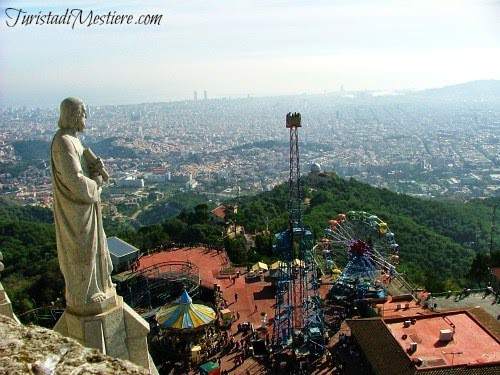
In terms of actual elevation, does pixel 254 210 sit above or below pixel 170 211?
above

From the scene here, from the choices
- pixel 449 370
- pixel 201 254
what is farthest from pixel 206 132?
pixel 449 370

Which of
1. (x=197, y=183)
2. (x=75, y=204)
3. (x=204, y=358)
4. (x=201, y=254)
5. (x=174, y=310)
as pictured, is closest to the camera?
(x=75, y=204)

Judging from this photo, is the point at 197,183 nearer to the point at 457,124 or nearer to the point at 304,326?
the point at 304,326

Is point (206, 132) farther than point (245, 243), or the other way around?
point (206, 132)

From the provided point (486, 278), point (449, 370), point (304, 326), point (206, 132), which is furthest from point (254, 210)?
point (206, 132)

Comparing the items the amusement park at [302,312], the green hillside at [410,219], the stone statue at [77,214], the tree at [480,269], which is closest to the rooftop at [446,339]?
the amusement park at [302,312]

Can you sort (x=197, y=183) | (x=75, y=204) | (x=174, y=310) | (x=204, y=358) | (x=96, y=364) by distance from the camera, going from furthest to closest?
(x=197, y=183) < (x=174, y=310) < (x=204, y=358) < (x=75, y=204) < (x=96, y=364)

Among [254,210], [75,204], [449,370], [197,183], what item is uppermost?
[75,204]
